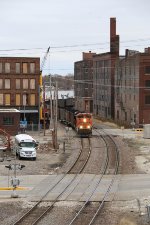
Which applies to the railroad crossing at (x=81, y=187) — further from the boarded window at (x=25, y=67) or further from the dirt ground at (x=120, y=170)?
the boarded window at (x=25, y=67)

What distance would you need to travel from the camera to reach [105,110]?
4840 inches

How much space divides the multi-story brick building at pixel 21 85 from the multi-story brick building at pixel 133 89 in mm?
18126

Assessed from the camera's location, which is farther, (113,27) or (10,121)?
(113,27)

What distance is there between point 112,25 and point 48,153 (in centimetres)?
6554

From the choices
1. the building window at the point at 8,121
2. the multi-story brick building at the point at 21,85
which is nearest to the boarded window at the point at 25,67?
the multi-story brick building at the point at 21,85

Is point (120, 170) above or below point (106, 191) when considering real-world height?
below

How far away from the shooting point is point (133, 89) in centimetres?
9969

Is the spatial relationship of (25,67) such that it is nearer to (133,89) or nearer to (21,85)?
(21,85)

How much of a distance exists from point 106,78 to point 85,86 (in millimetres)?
25881

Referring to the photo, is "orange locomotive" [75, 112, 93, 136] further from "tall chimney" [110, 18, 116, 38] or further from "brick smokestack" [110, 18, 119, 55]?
"tall chimney" [110, 18, 116, 38]

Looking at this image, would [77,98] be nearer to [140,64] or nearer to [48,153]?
[140,64]

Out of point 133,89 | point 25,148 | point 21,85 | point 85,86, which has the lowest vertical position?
point 25,148

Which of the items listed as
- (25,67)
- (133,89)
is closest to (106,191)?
(133,89)

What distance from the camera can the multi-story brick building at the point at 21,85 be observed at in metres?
101
